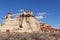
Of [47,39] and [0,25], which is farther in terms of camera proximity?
[0,25]

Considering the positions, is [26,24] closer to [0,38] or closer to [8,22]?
[8,22]

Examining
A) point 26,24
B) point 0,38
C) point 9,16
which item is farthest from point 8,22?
point 0,38

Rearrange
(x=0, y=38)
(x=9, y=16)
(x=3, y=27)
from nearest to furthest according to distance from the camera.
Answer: (x=0, y=38) → (x=3, y=27) → (x=9, y=16)

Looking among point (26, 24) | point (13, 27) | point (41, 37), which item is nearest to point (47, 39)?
point (41, 37)

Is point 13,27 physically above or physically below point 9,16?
below

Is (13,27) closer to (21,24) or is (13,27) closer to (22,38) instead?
(21,24)

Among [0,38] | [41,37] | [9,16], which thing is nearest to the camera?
[41,37]

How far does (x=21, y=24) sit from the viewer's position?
55594 millimetres

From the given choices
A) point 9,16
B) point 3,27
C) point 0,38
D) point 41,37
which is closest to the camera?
point 41,37

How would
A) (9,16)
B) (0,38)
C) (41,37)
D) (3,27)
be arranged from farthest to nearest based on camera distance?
(9,16), (3,27), (0,38), (41,37)

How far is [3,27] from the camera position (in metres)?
52.6

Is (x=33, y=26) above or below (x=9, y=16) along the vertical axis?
below

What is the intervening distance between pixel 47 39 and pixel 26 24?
45703mm

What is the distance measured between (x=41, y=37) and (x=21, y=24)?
44708 millimetres
